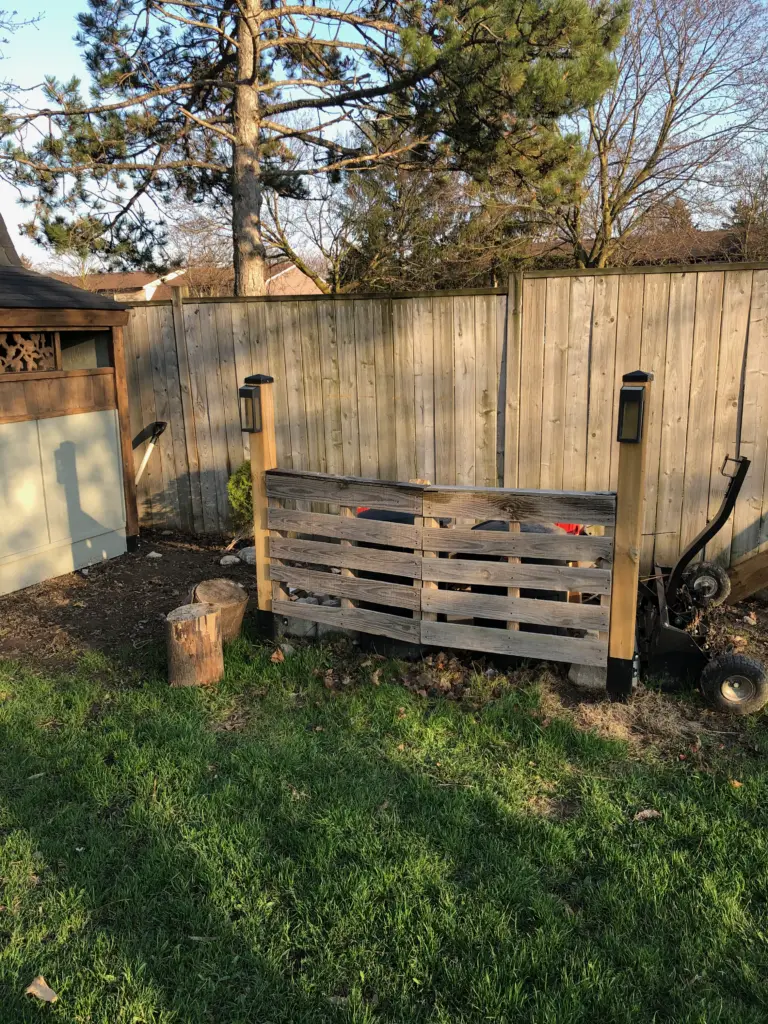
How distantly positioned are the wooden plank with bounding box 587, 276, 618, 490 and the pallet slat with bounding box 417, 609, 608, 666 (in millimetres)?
1820

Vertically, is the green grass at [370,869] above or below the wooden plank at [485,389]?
below

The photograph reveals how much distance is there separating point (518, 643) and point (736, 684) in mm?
1029

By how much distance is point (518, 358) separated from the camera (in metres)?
5.28

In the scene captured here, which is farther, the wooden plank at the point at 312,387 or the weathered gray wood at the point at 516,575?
the wooden plank at the point at 312,387

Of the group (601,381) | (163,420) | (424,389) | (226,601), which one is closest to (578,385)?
(601,381)

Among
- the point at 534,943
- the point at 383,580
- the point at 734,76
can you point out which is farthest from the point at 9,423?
the point at 734,76

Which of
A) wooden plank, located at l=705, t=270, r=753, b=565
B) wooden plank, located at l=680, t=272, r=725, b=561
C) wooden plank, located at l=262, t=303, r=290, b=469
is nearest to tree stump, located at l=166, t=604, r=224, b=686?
wooden plank, located at l=262, t=303, r=290, b=469

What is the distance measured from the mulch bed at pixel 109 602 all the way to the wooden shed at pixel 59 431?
23cm

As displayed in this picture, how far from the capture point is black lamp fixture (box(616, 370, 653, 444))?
11.0 feet

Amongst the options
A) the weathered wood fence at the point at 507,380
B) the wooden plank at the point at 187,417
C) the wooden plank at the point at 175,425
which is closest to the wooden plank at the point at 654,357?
the weathered wood fence at the point at 507,380

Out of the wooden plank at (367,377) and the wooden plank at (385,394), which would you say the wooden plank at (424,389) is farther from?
the wooden plank at (367,377)

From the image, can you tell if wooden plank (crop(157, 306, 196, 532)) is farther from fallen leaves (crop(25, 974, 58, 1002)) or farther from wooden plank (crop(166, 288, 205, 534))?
fallen leaves (crop(25, 974, 58, 1002))

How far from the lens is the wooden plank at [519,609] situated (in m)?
3.68

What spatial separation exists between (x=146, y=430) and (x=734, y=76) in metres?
13.8
